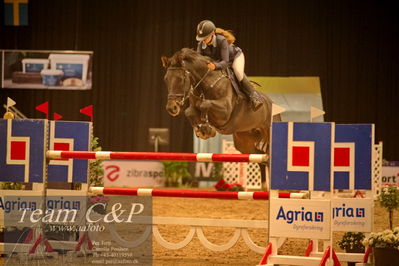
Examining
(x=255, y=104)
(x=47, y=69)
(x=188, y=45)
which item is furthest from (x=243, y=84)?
(x=47, y=69)

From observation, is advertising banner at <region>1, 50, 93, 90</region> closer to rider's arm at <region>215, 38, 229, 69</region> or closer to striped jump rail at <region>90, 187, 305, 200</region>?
rider's arm at <region>215, 38, 229, 69</region>

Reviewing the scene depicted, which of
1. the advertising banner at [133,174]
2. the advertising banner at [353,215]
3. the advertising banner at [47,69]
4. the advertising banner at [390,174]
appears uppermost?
the advertising banner at [47,69]

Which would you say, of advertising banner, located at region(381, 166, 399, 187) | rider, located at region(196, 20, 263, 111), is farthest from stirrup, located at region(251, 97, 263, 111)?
advertising banner, located at region(381, 166, 399, 187)

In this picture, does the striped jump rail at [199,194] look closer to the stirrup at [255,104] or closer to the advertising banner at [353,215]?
the advertising banner at [353,215]

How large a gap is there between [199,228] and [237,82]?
170 cm

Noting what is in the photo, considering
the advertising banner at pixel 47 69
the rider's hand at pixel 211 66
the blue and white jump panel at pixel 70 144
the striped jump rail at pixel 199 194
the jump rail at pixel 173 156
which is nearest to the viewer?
the jump rail at pixel 173 156

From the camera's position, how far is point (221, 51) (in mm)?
4887

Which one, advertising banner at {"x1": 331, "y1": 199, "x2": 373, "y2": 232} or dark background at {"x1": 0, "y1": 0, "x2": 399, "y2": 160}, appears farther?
dark background at {"x1": 0, "y1": 0, "x2": 399, "y2": 160}

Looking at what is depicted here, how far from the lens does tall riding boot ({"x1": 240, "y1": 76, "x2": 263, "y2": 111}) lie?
5.11m

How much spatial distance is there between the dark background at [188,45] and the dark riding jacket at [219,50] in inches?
239

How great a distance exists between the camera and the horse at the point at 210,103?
471cm

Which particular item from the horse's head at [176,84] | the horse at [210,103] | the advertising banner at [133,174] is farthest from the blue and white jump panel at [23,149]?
the advertising banner at [133,174]

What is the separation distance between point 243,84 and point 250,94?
0.11m

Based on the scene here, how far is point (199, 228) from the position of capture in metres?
3.89
